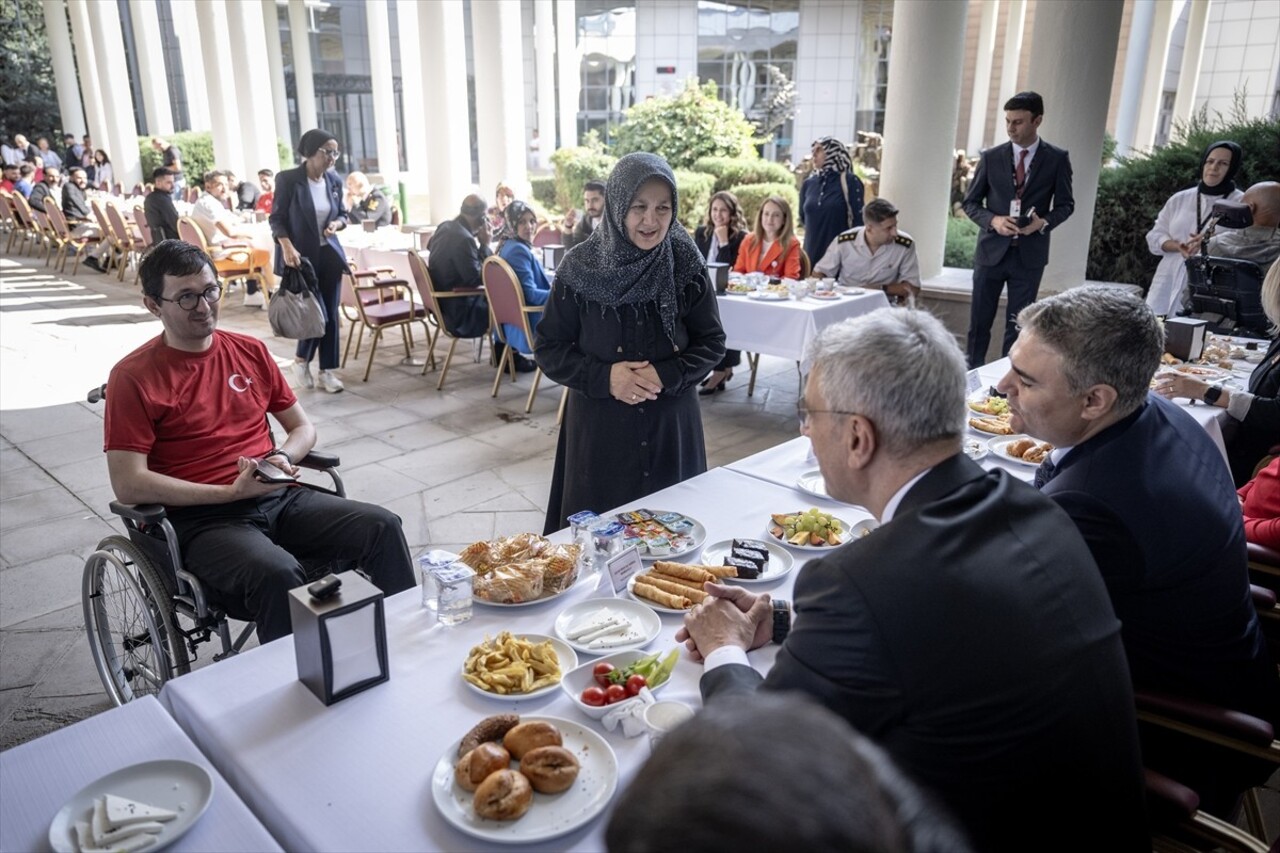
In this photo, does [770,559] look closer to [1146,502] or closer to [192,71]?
[1146,502]

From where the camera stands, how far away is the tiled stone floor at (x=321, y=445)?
299cm

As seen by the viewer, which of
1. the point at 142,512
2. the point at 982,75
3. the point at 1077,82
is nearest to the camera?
the point at 142,512

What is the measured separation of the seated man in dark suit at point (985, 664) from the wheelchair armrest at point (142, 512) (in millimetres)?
1702

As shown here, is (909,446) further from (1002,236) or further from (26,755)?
(1002,236)

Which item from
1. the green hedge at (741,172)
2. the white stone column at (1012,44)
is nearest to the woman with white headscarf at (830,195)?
the green hedge at (741,172)

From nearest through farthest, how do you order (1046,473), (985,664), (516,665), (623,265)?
(985,664) < (516,665) < (1046,473) < (623,265)

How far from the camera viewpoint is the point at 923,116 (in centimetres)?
704

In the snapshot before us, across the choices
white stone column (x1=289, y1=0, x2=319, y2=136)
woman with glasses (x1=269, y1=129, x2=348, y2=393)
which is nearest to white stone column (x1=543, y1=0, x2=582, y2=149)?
white stone column (x1=289, y1=0, x2=319, y2=136)

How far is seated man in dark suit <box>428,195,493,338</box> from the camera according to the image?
6.14 m

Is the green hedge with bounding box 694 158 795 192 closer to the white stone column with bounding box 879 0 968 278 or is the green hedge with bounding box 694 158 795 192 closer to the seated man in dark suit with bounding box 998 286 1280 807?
the white stone column with bounding box 879 0 968 278

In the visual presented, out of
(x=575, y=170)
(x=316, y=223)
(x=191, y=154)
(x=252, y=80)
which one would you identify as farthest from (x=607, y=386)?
(x=191, y=154)

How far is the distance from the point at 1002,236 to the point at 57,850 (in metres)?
5.61

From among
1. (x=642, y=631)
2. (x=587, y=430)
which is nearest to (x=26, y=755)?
(x=642, y=631)

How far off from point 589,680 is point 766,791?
3.16ft
